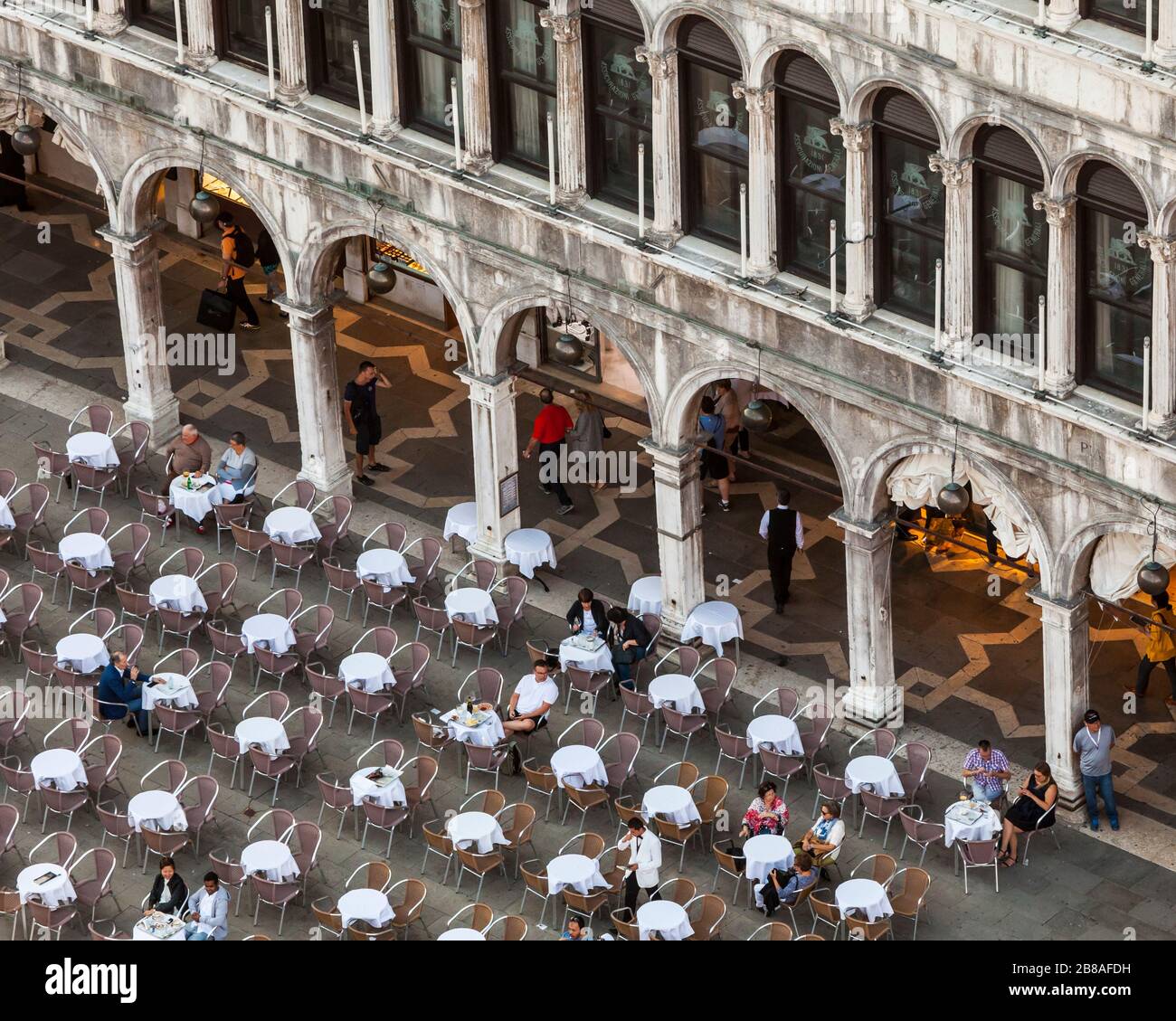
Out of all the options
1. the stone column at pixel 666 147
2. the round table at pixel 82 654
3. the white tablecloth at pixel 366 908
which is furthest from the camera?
the round table at pixel 82 654

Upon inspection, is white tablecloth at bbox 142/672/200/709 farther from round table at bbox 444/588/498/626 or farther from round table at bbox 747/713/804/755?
round table at bbox 747/713/804/755

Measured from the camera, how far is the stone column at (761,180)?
45.9 m

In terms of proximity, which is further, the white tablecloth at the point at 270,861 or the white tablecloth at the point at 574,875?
the white tablecloth at the point at 270,861

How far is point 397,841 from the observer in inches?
1885

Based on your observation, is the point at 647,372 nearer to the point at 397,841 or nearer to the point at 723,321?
the point at 723,321

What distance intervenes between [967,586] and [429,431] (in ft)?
30.6

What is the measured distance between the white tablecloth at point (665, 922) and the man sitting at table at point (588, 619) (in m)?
5.94

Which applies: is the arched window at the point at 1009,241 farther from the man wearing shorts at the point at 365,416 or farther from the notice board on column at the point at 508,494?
the man wearing shorts at the point at 365,416

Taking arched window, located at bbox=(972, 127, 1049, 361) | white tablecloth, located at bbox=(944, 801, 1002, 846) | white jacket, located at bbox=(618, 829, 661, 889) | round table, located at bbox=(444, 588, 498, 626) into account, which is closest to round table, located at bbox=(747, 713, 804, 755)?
white tablecloth, located at bbox=(944, 801, 1002, 846)

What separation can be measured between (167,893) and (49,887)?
1726mm

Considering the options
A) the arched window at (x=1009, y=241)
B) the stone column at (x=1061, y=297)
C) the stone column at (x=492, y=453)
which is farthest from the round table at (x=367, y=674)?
the stone column at (x=1061, y=297)

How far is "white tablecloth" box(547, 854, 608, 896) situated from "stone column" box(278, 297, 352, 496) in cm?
1034

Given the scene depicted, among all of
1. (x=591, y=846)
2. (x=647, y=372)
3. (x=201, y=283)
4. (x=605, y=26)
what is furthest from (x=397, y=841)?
(x=201, y=283)

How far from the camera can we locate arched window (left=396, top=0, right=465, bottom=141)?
162ft
